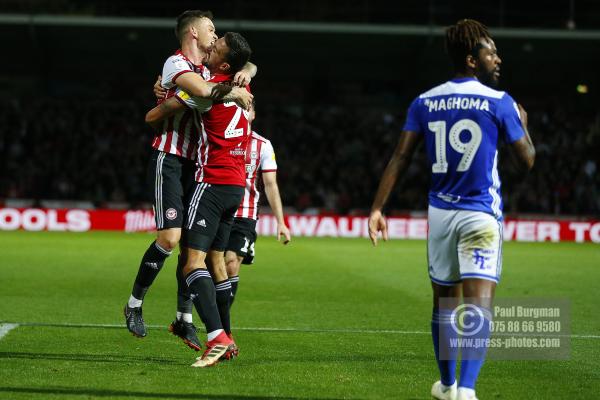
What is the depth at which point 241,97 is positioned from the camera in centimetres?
661

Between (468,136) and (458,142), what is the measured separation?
0.06 m

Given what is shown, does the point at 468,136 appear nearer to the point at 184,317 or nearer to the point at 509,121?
the point at 509,121

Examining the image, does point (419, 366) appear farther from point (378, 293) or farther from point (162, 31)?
point (162, 31)

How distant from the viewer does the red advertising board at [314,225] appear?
25469mm

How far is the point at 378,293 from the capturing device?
41.3 feet

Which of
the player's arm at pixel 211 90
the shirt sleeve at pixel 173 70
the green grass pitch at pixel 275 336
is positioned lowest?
the green grass pitch at pixel 275 336

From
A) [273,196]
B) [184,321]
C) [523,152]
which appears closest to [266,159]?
[273,196]

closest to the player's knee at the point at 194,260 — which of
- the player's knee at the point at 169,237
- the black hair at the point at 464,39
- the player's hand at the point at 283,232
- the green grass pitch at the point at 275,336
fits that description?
the player's knee at the point at 169,237

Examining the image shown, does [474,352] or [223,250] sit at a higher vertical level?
[223,250]

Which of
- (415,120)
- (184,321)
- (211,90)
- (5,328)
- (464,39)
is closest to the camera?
(464,39)

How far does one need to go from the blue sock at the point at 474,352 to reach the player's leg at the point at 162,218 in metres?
2.58

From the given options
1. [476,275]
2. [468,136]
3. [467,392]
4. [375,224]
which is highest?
[468,136]

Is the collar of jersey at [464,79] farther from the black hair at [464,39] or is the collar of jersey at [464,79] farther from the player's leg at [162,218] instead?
the player's leg at [162,218]

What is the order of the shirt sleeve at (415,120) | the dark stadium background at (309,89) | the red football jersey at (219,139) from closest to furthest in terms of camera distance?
the shirt sleeve at (415,120) → the red football jersey at (219,139) → the dark stadium background at (309,89)
